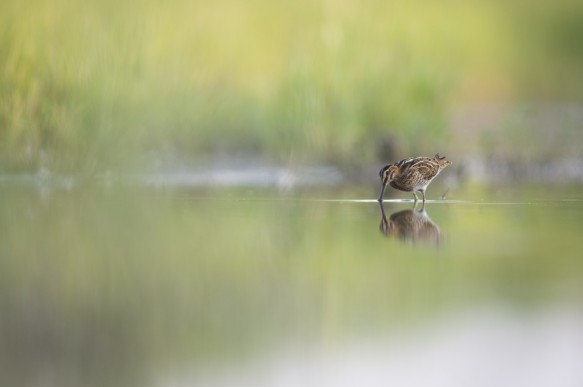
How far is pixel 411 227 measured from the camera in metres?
8.07

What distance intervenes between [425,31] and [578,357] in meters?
10.9

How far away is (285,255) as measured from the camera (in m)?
6.93

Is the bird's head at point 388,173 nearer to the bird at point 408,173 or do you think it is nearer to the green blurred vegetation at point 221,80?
the bird at point 408,173

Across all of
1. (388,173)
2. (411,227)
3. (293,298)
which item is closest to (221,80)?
(388,173)

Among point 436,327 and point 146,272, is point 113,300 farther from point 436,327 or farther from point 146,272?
point 436,327

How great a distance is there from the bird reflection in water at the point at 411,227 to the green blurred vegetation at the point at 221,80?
4043 mm

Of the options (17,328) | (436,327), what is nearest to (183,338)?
(17,328)

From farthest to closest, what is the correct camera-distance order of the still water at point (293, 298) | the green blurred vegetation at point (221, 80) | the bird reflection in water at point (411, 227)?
the green blurred vegetation at point (221, 80)
the bird reflection in water at point (411, 227)
the still water at point (293, 298)

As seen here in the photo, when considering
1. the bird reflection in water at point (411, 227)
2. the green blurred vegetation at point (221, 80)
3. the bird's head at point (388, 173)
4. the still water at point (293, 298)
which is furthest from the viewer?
the green blurred vegetation at point (221, 80)

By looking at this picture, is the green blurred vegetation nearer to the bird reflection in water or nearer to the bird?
the bird

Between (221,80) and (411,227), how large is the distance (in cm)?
625

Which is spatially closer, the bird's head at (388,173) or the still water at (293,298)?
the still water at (293,298)

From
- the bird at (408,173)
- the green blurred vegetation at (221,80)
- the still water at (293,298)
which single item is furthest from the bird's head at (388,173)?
the green blurred vegetation at (221,80)

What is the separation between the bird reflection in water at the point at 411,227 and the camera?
7.49 metres
